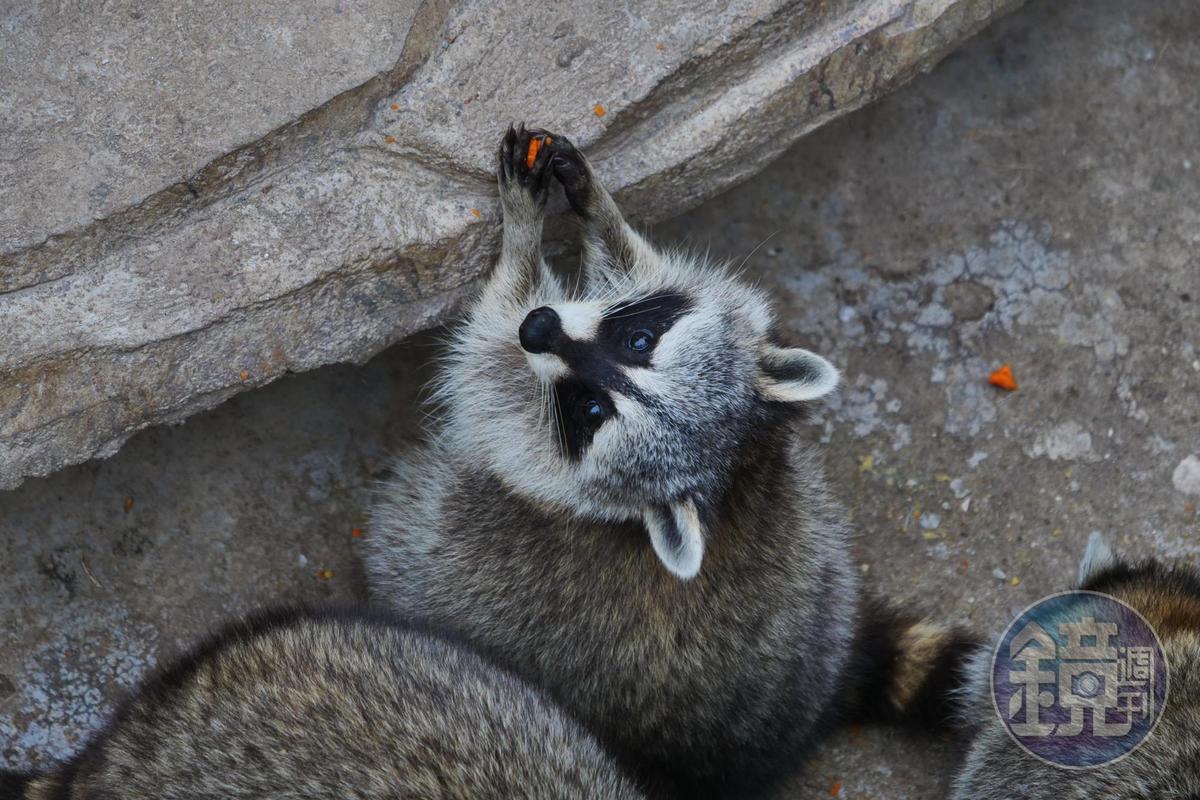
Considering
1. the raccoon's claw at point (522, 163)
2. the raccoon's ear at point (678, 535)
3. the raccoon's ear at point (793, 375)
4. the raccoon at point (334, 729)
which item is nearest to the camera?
→ the raccoon at point (334, 729)

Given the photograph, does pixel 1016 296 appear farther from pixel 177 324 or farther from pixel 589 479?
pixel 177 324

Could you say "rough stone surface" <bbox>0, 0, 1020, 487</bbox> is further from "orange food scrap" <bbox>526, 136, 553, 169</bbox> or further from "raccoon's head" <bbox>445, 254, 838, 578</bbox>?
"raccoon's head" <bbox>445, 254, 838, 578</bbox>

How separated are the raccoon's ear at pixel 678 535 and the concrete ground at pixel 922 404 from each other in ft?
3.69

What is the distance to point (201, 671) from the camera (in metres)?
3.22

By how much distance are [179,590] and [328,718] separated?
111 cm

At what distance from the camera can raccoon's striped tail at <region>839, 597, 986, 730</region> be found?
387 centimetres

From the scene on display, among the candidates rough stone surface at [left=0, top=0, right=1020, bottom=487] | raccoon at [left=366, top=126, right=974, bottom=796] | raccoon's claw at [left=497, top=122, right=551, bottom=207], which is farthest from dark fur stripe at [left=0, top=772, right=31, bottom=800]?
raccoon's claw at [left=497, top=122, right=551, bottom=207]

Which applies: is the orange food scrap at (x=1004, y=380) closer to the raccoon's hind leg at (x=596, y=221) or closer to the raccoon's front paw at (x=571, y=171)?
the raccoon's hind leg at (x=596, y=221)

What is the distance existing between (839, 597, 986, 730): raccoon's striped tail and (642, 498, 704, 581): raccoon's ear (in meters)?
0.83

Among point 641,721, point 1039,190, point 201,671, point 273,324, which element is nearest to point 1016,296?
point 1039,190

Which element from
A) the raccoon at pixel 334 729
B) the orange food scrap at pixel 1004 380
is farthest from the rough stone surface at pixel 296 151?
the orange food scrap at pixel 1004 380

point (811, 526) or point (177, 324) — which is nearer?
point (177, 324)

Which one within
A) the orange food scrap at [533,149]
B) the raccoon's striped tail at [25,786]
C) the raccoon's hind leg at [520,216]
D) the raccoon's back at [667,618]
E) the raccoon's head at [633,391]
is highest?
the orange food scrap at [533,149]

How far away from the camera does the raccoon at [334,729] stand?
2971 millimetres
